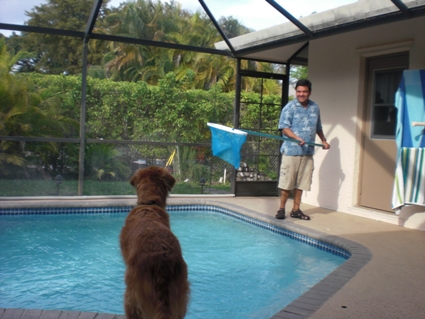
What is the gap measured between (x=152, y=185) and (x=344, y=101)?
15.3 feet

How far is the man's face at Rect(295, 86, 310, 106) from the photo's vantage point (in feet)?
19.2

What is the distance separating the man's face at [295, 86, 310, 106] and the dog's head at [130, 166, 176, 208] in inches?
135

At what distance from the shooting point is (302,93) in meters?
5.88

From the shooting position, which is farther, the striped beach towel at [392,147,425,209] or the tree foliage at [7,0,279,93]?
the tree foliage at [7,0,279,93]

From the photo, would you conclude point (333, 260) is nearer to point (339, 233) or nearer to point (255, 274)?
point (339, 233)

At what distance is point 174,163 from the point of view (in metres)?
8.98

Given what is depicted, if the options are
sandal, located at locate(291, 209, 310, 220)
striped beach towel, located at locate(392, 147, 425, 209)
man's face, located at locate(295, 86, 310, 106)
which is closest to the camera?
striped beach towel, located at locate(392, 147, 425, 209)

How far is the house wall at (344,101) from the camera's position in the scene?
5941 millimetres

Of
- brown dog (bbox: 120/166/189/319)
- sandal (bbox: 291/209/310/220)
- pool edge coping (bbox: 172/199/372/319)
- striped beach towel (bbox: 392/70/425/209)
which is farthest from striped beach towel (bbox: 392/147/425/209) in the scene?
brown dog (bbox: 120/166/189/319)

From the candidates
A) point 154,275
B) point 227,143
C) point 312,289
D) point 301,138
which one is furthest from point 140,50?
point 154,275

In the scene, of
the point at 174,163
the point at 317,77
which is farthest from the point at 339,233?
the point at 174,163

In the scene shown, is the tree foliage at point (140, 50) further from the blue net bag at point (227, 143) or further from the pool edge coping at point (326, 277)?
the pool edge coping at point (326, 277)

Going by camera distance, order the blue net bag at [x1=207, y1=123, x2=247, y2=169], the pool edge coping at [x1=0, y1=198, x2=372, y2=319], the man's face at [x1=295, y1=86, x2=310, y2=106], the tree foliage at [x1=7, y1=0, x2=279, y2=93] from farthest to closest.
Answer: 1. the tree foliage at [x1=7, y1=0, x2=279, y2=93]
2. the blue net bag at [x1=207, y1=123, x2=247, y2=169]
3. the man's face at [x1=295, y1=86, x2=310, y2=106]
4. the pool edge coping at [x1=0, y1=198, x2=372, y2=319]

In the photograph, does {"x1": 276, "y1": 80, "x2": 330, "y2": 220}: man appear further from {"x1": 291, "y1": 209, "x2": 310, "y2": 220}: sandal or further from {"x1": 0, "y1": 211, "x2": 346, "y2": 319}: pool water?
{"x1": 0, "y1": 211, "x2": 346, "y2": 319}: pool water
